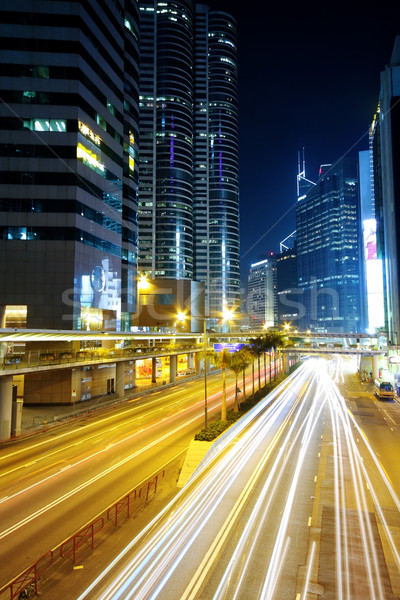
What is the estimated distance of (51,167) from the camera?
165 ft

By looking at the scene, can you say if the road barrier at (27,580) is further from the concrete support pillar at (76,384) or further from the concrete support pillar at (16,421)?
the concrete support pillar at (76,384)

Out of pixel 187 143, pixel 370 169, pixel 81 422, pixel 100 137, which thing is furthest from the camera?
pixel 370 169

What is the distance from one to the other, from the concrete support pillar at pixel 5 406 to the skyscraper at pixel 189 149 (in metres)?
113

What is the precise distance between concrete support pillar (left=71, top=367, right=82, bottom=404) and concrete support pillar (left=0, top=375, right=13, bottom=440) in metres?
15.8

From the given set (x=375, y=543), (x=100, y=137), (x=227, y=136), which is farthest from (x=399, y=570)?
(x=227, y=136)

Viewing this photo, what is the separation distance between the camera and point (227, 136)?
166125 millimetres

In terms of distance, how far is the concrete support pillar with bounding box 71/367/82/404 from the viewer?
153ft

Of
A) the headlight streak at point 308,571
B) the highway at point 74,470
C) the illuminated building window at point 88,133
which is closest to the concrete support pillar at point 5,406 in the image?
the highway at point 74,470

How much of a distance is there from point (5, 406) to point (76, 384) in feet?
55.5

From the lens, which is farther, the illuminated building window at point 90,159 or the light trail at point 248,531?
the illuminated building window at point 90,159

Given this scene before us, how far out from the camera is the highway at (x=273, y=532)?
464 inches

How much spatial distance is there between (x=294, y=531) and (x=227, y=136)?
172 m

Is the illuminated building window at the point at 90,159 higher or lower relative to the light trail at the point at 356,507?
higher

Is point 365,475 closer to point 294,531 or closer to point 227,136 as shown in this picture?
point 294,531
